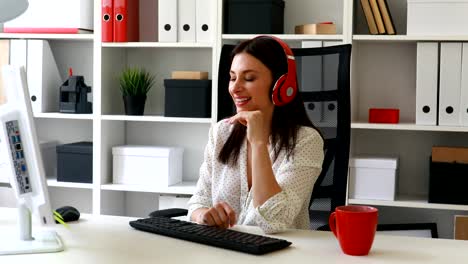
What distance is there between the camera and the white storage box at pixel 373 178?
10.2 feet

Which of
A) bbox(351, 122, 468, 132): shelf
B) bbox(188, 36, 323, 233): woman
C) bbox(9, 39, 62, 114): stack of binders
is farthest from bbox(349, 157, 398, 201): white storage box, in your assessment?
bbox(9, 39, 62, 114): stack of binders

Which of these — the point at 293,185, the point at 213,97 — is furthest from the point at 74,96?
the point at 293,185

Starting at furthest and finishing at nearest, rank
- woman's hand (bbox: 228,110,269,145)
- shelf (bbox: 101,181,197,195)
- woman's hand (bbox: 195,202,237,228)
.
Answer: shelf (bbox: 101,181,197,195), woman's hand (bbox: 228,110,269,145), woman's hand (bbox: 195,202,237,228)

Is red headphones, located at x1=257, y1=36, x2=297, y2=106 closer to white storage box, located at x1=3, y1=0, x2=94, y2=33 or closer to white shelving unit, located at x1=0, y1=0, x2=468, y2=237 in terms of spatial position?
white shelving unit, located at x1=0, y1=0, x2=468, y2=237

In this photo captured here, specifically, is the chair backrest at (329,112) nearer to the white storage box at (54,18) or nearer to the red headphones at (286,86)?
the red headphones at (286,86)

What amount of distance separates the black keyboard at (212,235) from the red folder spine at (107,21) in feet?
6.13

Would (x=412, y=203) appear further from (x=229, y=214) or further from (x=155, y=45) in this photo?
(x=229, y=214)

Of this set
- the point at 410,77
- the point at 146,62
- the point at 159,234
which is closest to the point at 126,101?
the point at 146,62

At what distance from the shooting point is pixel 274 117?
2.07 meters

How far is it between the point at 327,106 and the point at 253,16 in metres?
1.06

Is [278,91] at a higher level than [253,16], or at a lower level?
lower

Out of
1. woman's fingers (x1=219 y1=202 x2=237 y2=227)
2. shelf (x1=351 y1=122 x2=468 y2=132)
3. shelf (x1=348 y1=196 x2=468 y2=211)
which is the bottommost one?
shelf (x1=348 y1=196 x2=468 y2=211)

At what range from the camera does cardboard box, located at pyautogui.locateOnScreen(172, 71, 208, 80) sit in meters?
3.38

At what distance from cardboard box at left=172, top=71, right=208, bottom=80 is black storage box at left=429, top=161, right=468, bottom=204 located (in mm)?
1166
